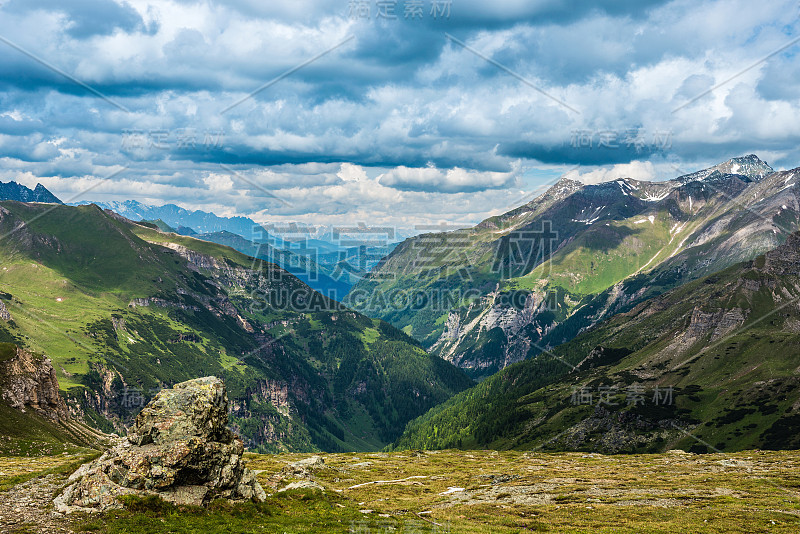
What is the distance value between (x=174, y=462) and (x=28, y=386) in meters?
176

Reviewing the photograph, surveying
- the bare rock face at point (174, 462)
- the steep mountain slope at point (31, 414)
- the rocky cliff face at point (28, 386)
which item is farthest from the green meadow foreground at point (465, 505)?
the rocky cliff face at point (28, 386)

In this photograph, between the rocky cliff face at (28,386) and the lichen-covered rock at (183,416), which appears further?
the rocky cliff face at (28,386)

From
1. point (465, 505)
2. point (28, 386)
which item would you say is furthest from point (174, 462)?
point (28, 386)

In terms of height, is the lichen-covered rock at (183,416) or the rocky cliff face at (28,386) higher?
the lichen-covered rock at (183,416)

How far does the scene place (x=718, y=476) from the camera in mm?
94938

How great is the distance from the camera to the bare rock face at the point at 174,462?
45812mm

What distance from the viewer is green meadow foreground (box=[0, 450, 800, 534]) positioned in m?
44.3

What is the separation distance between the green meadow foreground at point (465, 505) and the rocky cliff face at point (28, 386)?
A: 12228cm

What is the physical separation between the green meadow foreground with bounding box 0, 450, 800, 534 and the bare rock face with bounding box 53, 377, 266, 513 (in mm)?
2226

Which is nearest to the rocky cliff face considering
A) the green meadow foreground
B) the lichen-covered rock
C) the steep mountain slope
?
the steep mountain slope

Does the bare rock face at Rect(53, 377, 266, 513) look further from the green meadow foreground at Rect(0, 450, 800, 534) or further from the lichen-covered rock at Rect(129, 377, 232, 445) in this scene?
the green meadow foreground at Rect(0, 450, 800, 534)

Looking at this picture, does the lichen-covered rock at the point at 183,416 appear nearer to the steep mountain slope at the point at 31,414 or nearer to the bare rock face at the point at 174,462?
the bare rock face at the point at 174,462

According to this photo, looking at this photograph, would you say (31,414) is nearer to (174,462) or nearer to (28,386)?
(28,386)

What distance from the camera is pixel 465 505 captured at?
230 ft
